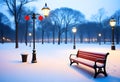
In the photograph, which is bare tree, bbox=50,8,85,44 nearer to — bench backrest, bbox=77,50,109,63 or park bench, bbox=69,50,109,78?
bench backrest, bbox=77,50,109,63

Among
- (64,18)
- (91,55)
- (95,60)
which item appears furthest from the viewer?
(64,18)

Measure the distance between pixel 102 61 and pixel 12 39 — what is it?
261 feet

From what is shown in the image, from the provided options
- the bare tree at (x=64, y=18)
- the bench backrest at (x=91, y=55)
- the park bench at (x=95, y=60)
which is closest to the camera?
the park bench at (x=95, y=60)

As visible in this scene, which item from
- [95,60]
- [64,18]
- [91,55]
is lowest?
[95,60]

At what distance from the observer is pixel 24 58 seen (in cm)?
1261

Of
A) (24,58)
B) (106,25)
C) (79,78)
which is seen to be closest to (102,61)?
(79,78)

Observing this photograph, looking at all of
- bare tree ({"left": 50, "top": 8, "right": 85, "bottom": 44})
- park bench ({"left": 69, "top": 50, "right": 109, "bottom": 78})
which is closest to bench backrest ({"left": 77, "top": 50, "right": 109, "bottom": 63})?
park bench ({"left": 69, "top": 50, "right": 109, "bottom": 78})

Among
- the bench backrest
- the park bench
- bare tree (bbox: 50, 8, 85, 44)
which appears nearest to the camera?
the park bench

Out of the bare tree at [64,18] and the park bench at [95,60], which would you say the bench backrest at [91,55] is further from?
the bare tree at [64,18]

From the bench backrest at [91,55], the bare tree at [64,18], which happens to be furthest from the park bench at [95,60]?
the bare tree at [64,18]

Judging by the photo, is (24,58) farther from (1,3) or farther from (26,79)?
(1,3)

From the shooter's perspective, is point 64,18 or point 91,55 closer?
point 91,55

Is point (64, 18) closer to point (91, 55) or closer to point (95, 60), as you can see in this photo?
point (91, 55)

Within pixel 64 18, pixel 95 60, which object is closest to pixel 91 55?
pixel 95 60
